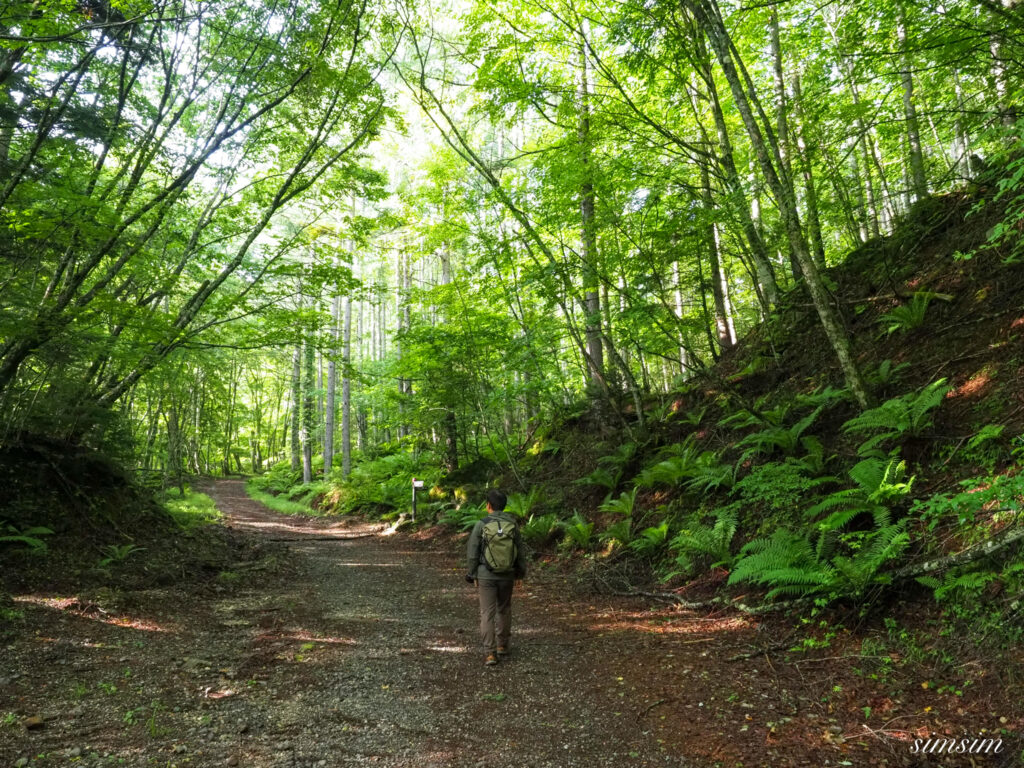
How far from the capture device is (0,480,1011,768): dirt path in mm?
3113

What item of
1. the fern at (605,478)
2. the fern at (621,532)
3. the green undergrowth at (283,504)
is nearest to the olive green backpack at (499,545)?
the fern at (621,532)

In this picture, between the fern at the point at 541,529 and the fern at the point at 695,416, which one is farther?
the fern at the point at 541,529

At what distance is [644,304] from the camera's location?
26.5ft

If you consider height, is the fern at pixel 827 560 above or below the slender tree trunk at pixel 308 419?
below

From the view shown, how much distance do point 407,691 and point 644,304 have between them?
620 centimetres

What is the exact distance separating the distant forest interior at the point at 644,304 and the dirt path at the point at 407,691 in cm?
9

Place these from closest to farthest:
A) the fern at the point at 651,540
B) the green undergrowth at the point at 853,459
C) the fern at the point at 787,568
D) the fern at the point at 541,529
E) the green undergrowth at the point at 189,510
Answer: the green undergrowth at the point at 853,459, the fern at the point at 787,568, the fern at the point at 651,540, the fern at the point at 541,529, the green undergrowth at the point at 189,510

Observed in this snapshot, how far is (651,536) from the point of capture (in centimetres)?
A: 707

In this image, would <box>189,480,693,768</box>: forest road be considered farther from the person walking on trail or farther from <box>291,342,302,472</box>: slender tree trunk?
<box>291,342,302,472</box>: slender tree trunk

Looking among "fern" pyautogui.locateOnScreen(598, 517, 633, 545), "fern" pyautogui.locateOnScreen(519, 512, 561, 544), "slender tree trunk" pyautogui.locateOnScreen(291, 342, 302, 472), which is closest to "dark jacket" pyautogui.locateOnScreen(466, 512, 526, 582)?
"fern" pyautogui.locateOnScreen(598, 517, 633, 545)

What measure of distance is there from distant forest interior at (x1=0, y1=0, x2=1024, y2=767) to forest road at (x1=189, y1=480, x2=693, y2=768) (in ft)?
1.59

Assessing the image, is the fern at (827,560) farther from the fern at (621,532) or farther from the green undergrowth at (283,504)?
the green undergrowth at (283,504)

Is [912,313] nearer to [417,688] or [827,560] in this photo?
[827,560]

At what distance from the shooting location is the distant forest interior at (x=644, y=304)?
13.8 ft
